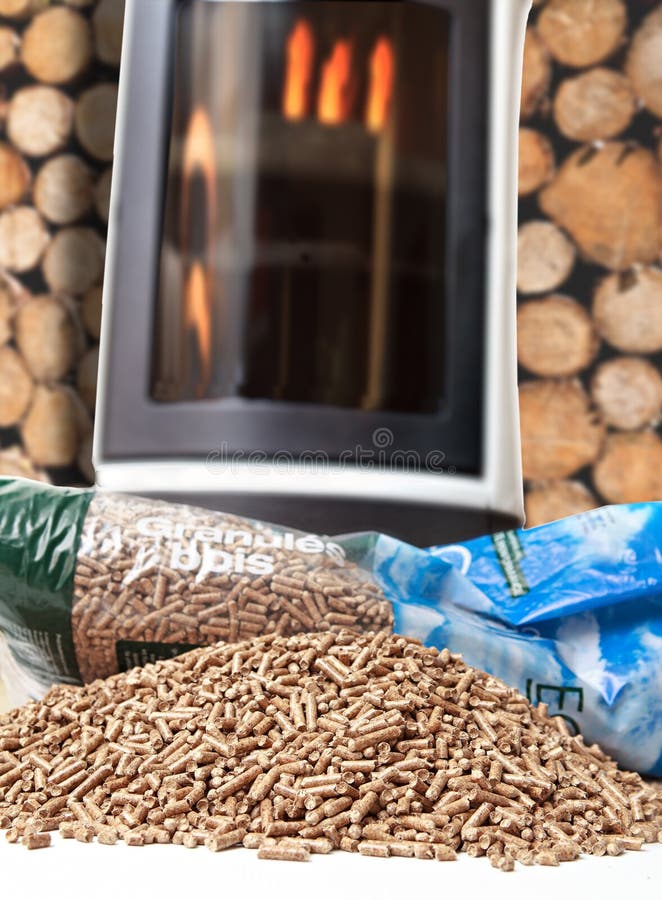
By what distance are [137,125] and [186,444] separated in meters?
0.46

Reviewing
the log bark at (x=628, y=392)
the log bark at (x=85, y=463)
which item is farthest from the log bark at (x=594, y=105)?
the log bark at (x=85, y=463)

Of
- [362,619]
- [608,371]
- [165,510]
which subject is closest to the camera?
[362,619]

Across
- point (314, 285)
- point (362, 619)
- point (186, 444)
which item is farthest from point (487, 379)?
point (362, 619)

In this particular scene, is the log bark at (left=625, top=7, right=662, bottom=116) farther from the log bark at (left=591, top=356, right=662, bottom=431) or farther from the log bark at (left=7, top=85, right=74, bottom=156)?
the log bark at (left=7, top=85, right=74, bottom=156)

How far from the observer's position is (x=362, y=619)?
3.40 ft

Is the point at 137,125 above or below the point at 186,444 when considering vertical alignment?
above

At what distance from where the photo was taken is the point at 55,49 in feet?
6.00

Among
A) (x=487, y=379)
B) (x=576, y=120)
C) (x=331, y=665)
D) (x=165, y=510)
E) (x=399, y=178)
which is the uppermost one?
(x=576, y=120)

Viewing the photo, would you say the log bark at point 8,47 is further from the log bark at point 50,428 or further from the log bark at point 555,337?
the log bark at point 555,337

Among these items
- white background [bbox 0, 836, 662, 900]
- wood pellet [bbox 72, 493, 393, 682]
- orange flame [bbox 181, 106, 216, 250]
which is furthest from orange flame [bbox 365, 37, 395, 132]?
white background [bbox 0, 836, 662, 900]

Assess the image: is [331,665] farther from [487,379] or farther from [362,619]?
[487,379]

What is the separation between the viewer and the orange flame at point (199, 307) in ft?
4.62

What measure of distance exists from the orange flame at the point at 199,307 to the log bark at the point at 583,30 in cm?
80

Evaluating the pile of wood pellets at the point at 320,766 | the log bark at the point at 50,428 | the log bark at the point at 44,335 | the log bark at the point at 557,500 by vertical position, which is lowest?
the pile of wood pellets at the point at 320,766
